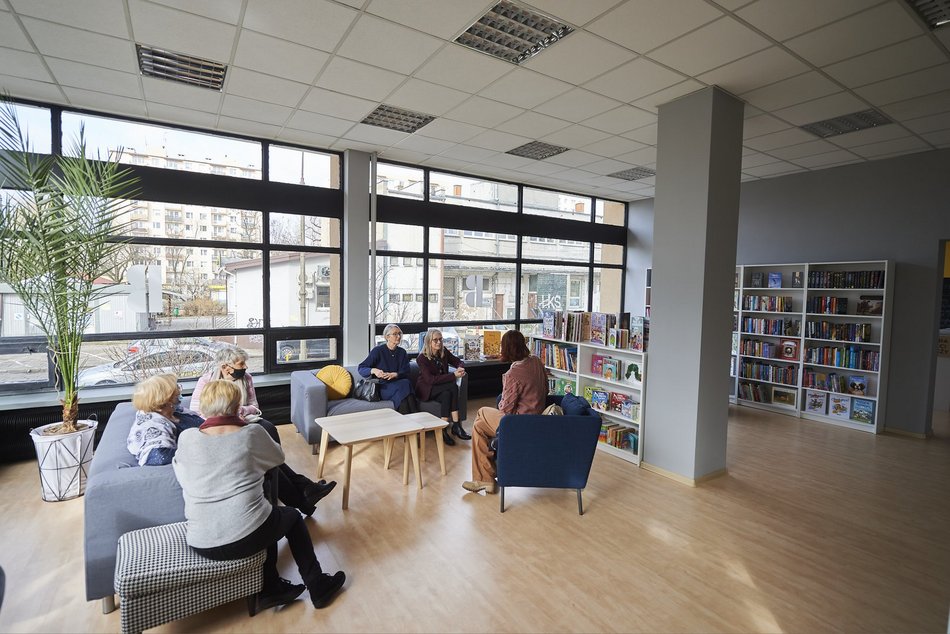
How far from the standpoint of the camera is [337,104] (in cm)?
432

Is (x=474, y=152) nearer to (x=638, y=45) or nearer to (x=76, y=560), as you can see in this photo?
(x=638, y=45)

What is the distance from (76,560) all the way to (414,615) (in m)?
2.05

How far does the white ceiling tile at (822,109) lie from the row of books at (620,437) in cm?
323

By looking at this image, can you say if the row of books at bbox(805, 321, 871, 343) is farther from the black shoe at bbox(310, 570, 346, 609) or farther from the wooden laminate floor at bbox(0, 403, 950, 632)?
the black shoe at bbox(310, 570, 346, 609)

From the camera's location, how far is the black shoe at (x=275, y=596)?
233 cm

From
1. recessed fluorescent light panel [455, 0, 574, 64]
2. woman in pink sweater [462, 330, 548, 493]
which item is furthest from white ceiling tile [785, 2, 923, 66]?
woman in pink sweater [462, 330, 548, 493]

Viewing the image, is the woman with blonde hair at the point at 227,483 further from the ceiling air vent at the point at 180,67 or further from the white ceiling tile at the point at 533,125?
the white ceiling tile at the point at 533,125

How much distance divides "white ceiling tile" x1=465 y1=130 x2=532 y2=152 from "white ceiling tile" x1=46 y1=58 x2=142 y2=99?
3.12m

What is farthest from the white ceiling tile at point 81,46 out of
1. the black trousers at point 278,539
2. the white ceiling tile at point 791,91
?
the white ceiling tile at point 791,91

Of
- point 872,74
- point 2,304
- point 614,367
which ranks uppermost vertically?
point 872,74

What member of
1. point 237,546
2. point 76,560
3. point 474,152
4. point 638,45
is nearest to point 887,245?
point 638,45

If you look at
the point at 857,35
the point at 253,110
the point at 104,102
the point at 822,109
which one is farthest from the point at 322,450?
the point at 822,109

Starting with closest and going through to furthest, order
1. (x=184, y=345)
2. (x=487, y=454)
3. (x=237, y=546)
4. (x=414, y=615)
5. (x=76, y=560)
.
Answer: (x=237, y=546) < (x=414, y=615) < (x=76, y=560) < (x=487, y=454) < (x=184, y=345)

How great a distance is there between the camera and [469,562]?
278 centimetres
